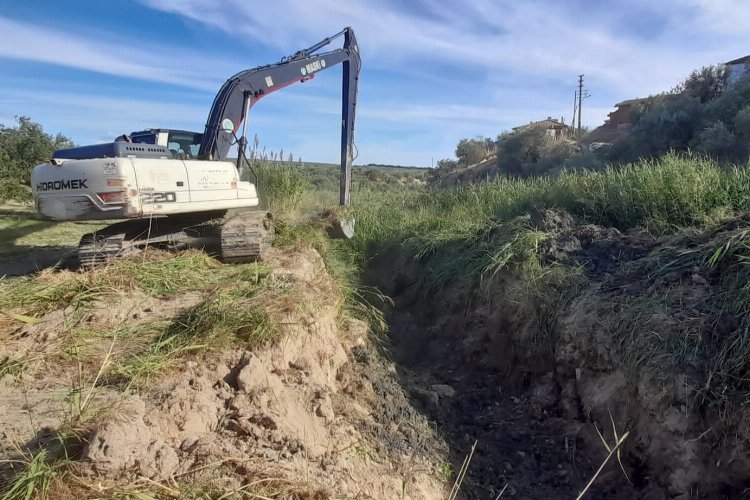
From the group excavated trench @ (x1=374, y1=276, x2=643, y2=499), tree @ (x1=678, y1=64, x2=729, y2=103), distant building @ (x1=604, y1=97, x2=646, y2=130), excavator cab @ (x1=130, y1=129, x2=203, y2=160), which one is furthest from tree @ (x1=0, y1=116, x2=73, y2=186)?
distant building @ (x1=604, y1=97, x2=646, y2=130)

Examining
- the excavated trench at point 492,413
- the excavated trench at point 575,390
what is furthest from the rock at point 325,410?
the excavated trench at point 575,390

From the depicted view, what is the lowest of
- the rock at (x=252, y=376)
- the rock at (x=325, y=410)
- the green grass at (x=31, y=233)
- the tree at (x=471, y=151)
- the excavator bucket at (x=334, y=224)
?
the rock at (x=325, y=410)

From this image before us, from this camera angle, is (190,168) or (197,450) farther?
(190,168)

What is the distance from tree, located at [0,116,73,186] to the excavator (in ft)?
27.2

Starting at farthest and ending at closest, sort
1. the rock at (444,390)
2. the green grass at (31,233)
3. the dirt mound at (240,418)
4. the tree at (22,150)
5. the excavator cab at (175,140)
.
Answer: the tree at (22,150) < the green grass at (31,233) < the excavator cab at (175,140) < the rock at (444,390) < the dirt mound at (240,418)

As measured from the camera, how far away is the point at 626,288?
4355 mm

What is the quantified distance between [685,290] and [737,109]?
9797 mm

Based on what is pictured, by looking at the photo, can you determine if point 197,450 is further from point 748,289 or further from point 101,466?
point 748,289

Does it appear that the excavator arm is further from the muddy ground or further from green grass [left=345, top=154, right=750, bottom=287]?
the muddy ground

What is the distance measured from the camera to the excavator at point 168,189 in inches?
224

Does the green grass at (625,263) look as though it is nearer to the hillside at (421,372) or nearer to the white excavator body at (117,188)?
the hillside at (421,372)

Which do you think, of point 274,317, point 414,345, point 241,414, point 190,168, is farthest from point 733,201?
point 190,168

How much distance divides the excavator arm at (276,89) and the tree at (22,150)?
8.77 meters

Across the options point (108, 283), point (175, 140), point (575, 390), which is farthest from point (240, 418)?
point (175, 140)
